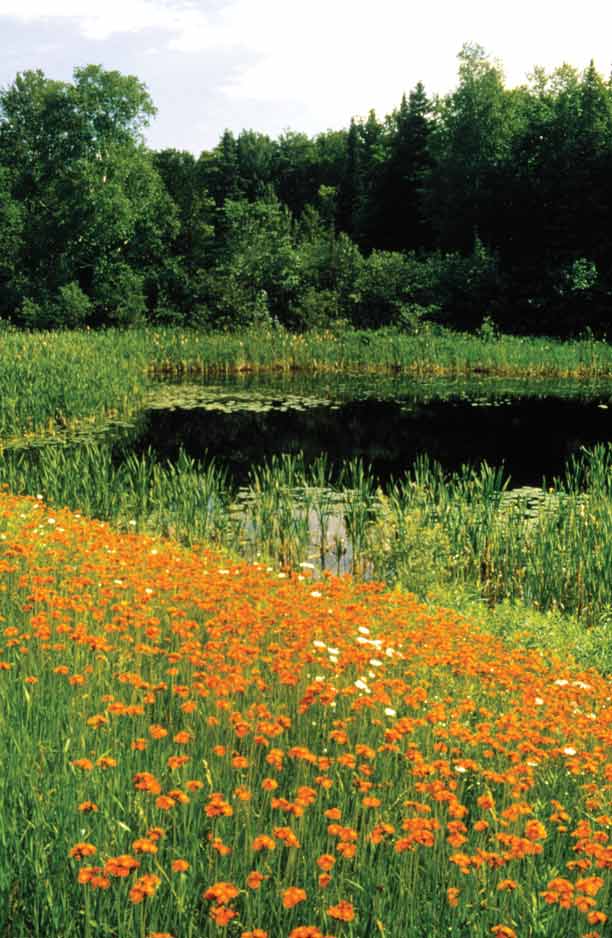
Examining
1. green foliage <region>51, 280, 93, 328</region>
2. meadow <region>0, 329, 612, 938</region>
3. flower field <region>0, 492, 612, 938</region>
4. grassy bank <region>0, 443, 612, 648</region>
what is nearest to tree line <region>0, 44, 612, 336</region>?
green foliage <region>51, 280, 93, 328</region>

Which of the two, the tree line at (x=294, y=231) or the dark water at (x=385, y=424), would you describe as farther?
the tree line at (x=294, y=231)

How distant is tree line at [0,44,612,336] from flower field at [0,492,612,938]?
35.0 metres

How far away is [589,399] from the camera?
2767 centimetres

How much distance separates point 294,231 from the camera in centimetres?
4862

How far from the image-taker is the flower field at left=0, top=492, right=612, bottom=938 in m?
3.23

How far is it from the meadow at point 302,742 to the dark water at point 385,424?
8.14m

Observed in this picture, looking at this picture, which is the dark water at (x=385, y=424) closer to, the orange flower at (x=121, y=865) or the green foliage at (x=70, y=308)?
the orange flower at (x=121, y=865)

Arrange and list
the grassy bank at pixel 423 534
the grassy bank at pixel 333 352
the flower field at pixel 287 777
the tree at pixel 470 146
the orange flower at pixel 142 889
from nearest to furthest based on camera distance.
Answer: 1. the orange flower at pixel 142 889
2. the flower field at pixel 287 777
3. the grassy bank at pixel 423 534
4. the grassy bank at pixel 333 352
5. the tree at pixel 470 146

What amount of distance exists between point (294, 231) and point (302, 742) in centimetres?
4623

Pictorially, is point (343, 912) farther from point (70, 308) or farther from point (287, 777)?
point (70, 308)

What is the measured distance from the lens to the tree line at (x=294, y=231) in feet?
142

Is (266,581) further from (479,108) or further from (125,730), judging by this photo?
(479,108)

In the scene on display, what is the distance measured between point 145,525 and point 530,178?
1680 inches

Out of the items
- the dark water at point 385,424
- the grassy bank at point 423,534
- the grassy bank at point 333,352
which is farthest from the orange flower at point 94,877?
the grassy bank at point 333,352
